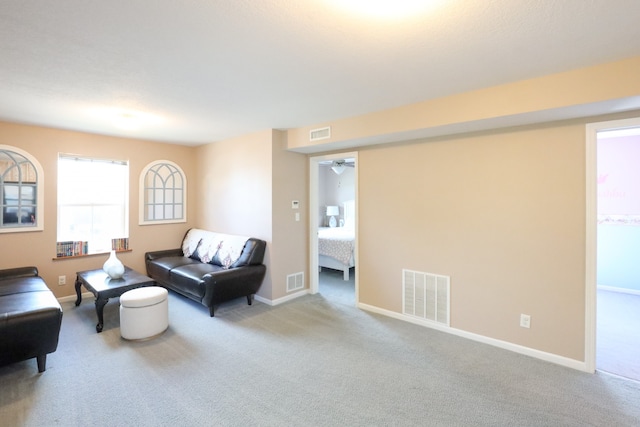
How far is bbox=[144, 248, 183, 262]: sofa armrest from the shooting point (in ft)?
16.1

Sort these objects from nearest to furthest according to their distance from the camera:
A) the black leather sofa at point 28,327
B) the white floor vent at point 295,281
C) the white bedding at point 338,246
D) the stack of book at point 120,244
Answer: the black leather sofa at point 28,327 < the white floor vent at point 295,281 < the stack of book at point 120,244 < the white bedding at point 338,246

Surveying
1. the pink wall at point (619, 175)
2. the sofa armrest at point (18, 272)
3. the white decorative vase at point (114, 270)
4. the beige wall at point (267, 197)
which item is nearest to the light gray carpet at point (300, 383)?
the white decorative vase at point (114, 270)

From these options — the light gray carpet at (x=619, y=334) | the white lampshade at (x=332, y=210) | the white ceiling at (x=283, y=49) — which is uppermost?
the white ceiling at (x=283, y=49)

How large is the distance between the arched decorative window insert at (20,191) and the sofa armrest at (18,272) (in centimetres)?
54

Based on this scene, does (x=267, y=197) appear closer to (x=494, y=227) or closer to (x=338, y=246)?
(x=338, y=246)

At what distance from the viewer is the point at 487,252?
3.05 m

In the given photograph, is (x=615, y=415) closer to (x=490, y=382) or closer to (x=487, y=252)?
(x=490, y=382)

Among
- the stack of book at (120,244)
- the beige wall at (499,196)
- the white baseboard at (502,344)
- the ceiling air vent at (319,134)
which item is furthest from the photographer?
the stack of book at (120,244)

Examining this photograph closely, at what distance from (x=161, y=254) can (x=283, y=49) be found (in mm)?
4295

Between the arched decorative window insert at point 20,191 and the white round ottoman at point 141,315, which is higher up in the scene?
the arched decorative window insert at point 20,191

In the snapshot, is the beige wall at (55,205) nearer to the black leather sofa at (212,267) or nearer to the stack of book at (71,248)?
the stack of book at (71,248)

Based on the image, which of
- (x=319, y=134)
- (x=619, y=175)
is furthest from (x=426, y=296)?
(x=619, y=175)

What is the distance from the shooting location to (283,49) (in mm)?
1949

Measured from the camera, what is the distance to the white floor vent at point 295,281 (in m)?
4.38
